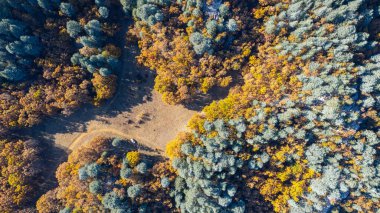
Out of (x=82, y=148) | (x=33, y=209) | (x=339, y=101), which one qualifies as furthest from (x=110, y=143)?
(x=339, y=101)

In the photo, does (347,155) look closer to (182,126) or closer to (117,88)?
(182,126)

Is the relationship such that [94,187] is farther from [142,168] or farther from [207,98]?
[207,98]

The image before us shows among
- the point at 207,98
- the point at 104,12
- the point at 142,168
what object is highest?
the point at 104,12

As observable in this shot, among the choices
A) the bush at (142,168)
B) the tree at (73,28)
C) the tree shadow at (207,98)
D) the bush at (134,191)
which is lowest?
the bush at (134,191)

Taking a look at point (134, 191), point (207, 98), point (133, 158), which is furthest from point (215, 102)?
point (134, 191)

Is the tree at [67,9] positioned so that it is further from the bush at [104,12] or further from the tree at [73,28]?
the bush at [104,12]

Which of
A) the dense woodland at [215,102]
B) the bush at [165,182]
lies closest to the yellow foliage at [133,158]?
the dense woodland at [215,102]

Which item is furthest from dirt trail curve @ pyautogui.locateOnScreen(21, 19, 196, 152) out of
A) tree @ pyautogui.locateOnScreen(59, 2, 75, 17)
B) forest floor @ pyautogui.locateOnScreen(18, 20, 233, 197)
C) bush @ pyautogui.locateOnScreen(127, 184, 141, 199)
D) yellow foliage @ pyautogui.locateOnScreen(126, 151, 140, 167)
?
tree @ pyautogui.locateOnScreen(59, 2, 75, 17)

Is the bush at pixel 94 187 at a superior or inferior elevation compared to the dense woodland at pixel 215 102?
inferior

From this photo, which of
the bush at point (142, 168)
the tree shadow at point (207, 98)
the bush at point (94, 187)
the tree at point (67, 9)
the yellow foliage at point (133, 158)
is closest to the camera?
the bush at point (94, 187)

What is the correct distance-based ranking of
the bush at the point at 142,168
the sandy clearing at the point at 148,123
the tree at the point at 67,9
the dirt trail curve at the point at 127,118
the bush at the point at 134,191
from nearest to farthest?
1. the bush at the point at 134,191
2. the tree at the point at 67,9
3. the bush at the point at 142,168
4. the sandy clearing at the point at 148,123
5. the dirt trail curve at the point at 127,118
